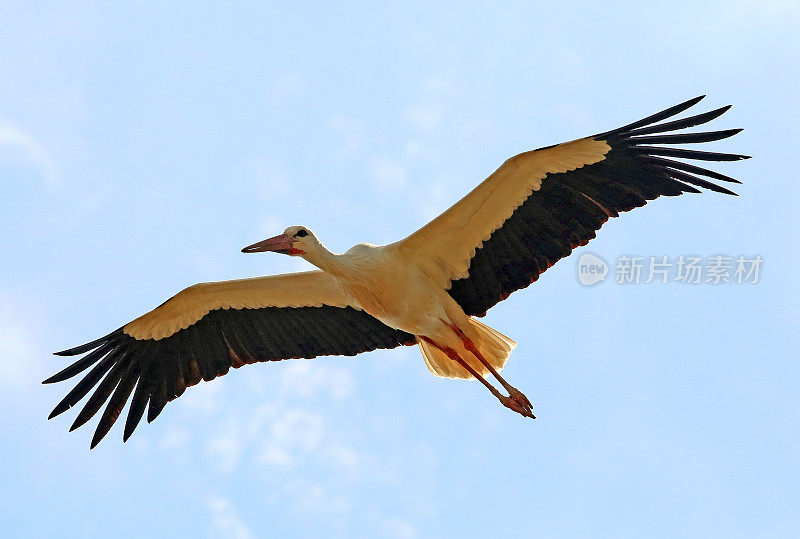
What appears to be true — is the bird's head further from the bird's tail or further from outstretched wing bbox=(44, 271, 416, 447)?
the bird's tail

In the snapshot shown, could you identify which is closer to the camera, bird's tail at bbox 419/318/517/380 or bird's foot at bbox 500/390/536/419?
bird's foot at bbox 500/390/536/419

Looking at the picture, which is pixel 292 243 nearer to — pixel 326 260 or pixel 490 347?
pixel 326 260

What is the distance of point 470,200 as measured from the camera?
8203 millimetres

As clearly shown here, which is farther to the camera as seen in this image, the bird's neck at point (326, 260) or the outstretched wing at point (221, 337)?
the outstretched wing at point (221, 337)

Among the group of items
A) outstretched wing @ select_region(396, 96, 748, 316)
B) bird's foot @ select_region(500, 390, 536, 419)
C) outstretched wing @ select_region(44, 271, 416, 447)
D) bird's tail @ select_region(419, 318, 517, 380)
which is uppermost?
outstretched wing @ select_region(44, 271, 416, 447)

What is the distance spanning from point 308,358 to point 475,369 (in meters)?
1.49

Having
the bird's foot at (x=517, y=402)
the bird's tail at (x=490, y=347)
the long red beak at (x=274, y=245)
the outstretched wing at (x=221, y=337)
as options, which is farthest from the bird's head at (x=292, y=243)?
the bird's foot at (x=517, y=402)

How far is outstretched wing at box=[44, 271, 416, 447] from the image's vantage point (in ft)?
29.8

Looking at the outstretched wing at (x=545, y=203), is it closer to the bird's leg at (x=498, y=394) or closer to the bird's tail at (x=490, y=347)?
the bird's tail at (x=490, y=347)

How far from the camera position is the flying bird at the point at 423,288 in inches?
317

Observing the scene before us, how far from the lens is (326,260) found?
8320 mm

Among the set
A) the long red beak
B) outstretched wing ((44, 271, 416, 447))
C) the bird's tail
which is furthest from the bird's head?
the bird's tail

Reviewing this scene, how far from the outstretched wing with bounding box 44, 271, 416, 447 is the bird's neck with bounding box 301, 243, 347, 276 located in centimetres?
67

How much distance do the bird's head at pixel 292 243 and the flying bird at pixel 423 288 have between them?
11mm
